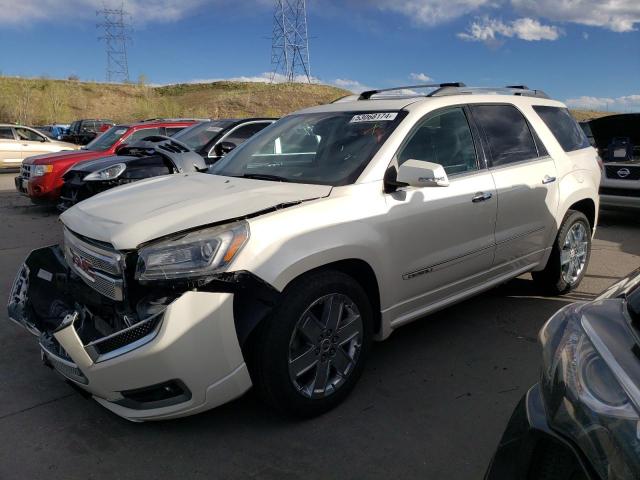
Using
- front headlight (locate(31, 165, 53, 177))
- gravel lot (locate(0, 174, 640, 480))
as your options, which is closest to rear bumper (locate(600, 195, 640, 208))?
gravel lot (locate(0, 174, 640, 480))

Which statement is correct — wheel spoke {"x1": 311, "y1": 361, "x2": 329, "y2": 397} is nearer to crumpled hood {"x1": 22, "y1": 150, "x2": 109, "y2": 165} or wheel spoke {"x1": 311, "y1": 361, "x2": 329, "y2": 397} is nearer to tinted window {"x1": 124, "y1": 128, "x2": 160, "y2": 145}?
crumpled hood {"x1": 22, "y1": 150, "x2": 109, "y2": 165}

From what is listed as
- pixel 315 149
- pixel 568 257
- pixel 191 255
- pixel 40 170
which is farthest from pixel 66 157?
pixel 568 257

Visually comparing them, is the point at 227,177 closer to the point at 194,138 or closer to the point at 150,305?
the point at 150,305

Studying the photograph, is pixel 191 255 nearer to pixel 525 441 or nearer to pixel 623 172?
pixel 525 441

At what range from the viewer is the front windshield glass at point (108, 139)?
10705 millimetres

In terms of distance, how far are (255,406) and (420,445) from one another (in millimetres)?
A: 982

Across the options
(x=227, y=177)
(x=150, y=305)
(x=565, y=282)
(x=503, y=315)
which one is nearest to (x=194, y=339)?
A: (x=150, y=305)

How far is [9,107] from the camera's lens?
47094 millimetres

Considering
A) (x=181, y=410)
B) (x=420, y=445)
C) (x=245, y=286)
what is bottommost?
(x=420, y=445)

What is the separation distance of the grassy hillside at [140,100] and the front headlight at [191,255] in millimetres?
46798

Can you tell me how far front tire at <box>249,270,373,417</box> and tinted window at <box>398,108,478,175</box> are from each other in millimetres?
1049

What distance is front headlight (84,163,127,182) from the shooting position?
7.19 meters

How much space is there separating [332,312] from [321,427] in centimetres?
63

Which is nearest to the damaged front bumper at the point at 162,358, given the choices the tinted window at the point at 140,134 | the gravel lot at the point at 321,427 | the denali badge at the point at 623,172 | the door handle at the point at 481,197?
the gravel lot at the point at 321,427
